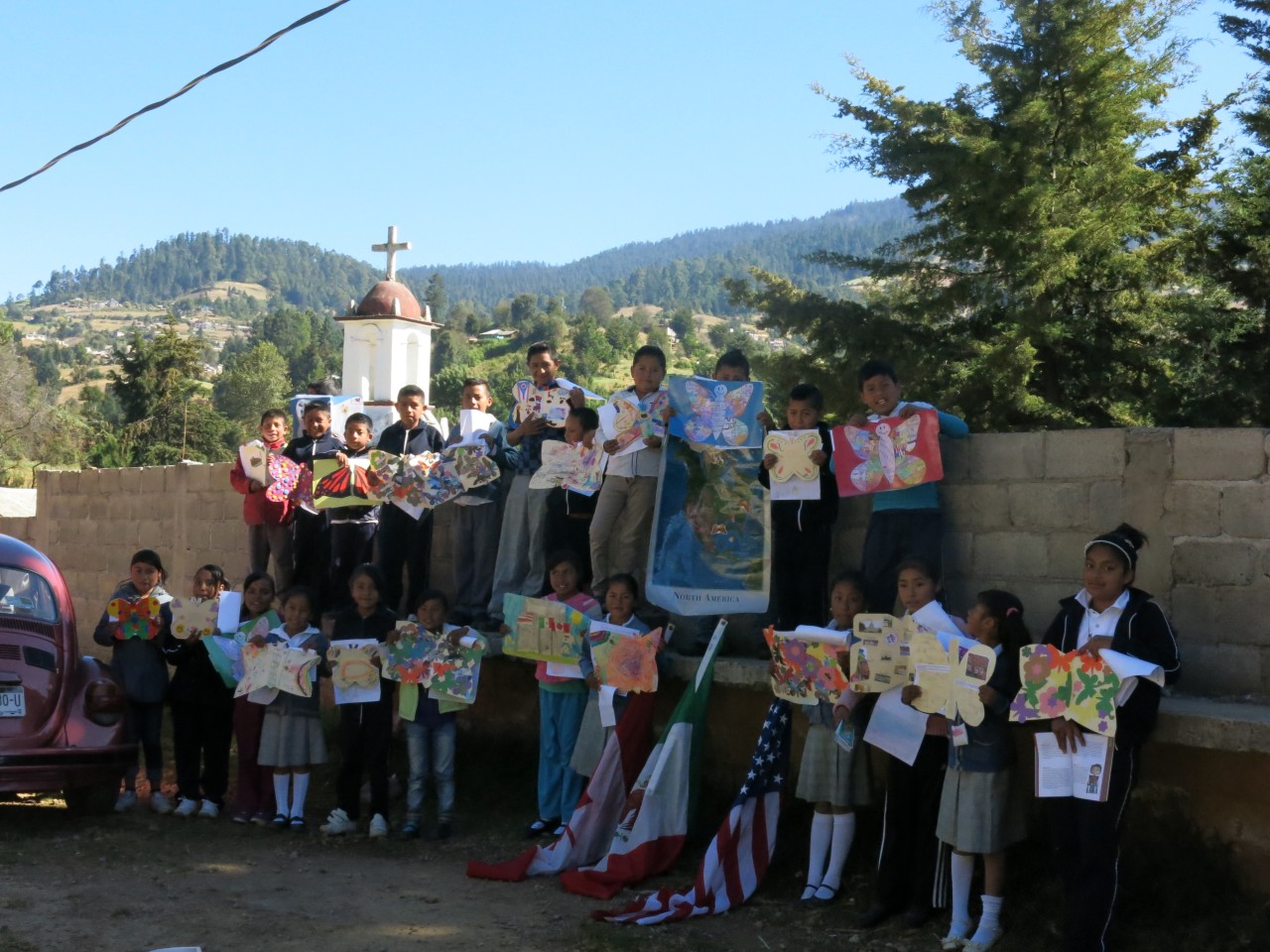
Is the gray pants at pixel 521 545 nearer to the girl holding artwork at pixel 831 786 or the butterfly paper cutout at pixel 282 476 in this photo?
the butterfly paper cutout at pixel 282 476

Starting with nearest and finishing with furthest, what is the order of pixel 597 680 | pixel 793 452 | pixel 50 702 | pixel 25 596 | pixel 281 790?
pixel 793 452, pixel 597 680, pixel 50 702, pixel 281 790, pixel 25 596

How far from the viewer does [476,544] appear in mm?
9680

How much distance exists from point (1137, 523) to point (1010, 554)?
2.49ft

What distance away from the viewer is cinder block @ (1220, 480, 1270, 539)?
586 centimetres

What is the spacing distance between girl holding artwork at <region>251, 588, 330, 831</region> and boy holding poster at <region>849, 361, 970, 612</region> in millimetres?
3433

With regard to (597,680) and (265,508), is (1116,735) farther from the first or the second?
(265,508)

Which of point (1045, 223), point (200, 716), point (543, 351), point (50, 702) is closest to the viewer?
point (50, 702)

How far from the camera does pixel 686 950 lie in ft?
19.3

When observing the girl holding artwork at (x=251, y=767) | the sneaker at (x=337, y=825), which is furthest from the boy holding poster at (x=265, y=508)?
the sneaker at (x=337, y=825)

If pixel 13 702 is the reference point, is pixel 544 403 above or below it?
above

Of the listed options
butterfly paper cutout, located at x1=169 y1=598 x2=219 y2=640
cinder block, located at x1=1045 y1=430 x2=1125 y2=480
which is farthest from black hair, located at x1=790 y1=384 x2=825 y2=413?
butterfly paper cutout, located at x1=169 y1=598 x2=219 y2=640

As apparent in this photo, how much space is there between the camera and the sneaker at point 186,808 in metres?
8.73

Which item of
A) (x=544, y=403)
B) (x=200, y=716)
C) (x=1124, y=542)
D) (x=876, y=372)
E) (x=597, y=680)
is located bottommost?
(x=200, y=716)

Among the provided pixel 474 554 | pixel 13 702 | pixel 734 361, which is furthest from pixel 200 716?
pixel 734 361
